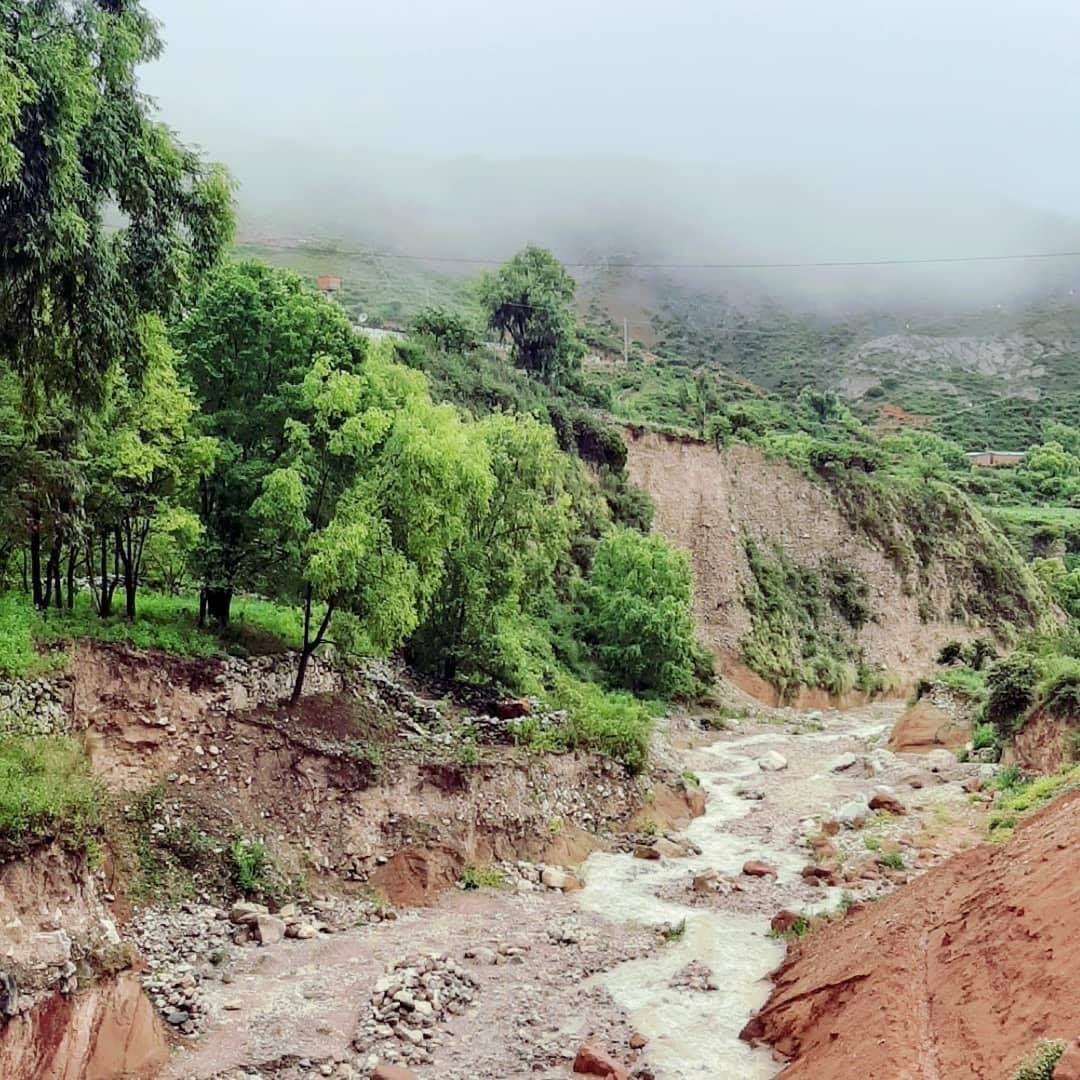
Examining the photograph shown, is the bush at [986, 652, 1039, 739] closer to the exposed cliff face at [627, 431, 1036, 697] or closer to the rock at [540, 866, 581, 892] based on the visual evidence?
the rock at [540, 866, 581, 892]

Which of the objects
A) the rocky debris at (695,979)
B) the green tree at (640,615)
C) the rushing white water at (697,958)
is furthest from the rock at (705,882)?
the green tree at (640,615)

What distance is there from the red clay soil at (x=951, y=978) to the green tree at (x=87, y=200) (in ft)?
38.6

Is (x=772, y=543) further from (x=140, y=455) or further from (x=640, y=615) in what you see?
(x=140, y=455)

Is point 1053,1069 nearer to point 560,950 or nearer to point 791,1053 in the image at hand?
point 791,1053

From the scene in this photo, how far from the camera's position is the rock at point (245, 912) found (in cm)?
1397

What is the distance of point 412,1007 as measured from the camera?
12266 millimetres

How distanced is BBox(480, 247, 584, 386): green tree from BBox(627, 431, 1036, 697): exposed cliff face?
21.5 feet

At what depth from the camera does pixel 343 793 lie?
1681 centimetres

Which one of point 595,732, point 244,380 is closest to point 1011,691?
point 595,732

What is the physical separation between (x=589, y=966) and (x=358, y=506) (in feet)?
28.5

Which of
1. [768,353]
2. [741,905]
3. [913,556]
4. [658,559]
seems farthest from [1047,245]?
[741,905]

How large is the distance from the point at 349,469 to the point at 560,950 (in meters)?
9.36

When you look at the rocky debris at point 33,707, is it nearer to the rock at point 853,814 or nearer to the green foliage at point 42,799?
the green foliage at point 42,799

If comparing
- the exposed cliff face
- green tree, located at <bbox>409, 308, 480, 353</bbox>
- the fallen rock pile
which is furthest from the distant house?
the fallen rock pile
